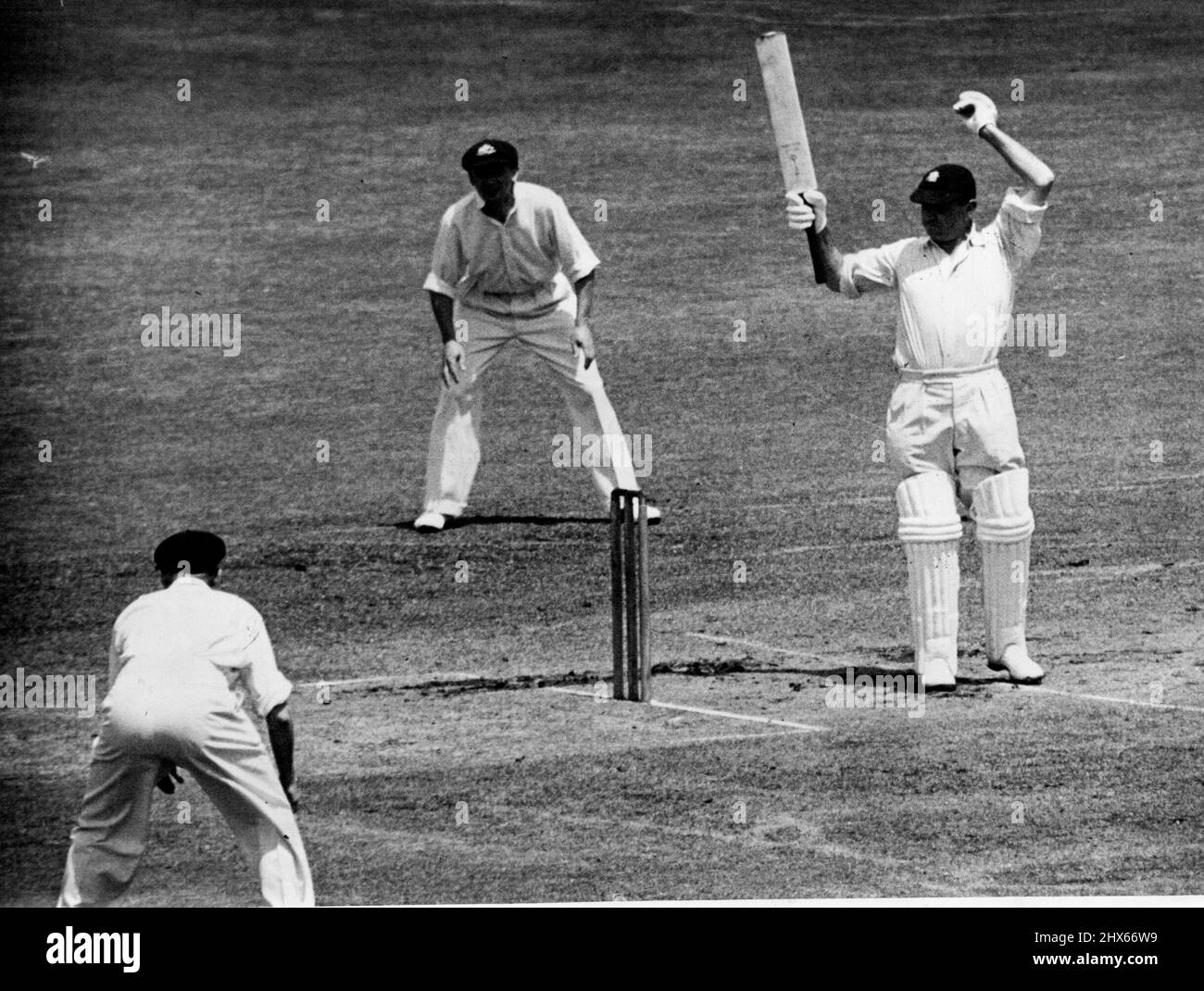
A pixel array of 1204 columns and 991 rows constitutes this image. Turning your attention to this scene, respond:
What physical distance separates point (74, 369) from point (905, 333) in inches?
251

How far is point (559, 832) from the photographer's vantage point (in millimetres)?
11234

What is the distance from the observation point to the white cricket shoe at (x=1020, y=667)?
12.4m

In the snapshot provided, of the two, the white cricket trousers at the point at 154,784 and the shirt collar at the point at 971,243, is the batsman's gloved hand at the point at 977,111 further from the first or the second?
the white cricket trousers at the point at 154,784

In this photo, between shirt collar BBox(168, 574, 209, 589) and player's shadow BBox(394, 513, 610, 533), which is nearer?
shirt collar BBox(168, 574, 209, 589)

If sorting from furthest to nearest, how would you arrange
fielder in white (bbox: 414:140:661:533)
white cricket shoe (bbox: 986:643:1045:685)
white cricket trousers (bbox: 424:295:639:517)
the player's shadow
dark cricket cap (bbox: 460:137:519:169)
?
1. the player's shadow
2. white cricket trousers (bbox: 424:295:639:517)
3. fielder in white (bbox: 414:140:661:533)
4. dark cricket cap (bbox: 460:137:519:169)
5. white cricket shoe (bbox: 986:643:1045:685)

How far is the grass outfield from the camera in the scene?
11.3m

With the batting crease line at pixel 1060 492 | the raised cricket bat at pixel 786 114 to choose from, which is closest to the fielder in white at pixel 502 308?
the batting crease line at pixel 1060 492

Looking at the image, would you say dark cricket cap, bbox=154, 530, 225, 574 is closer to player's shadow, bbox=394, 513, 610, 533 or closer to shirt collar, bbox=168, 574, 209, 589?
shirt collar, bbox=168, 574, 209, 589

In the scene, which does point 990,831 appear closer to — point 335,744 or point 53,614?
point 335,744

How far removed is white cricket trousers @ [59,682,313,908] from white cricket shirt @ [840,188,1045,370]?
354 centimetres

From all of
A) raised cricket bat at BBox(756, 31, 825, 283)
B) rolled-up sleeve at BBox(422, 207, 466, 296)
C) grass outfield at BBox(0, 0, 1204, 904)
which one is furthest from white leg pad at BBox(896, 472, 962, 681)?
rolled-up sleeve at BBox(422, 207, 466, 296)

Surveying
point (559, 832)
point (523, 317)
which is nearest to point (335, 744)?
point (559, 832)

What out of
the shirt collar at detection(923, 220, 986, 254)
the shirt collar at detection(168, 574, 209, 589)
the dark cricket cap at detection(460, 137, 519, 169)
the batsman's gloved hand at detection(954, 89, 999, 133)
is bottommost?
the shirt collar at detection(168, 574, 209, 589)

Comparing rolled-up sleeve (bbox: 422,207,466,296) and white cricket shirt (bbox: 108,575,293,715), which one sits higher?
rolled-up sleeve (bbox: 422,207,466,296)
